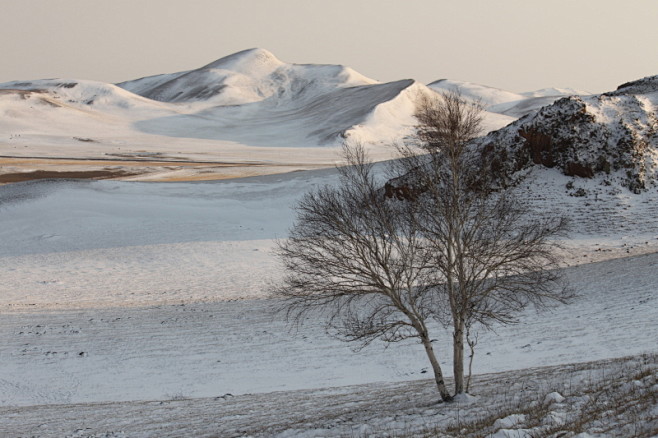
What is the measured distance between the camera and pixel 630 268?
25234mm

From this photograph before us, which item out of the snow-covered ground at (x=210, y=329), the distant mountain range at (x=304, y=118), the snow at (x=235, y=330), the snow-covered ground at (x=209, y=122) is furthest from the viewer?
the snow-covered ground at (x=209, y=122)

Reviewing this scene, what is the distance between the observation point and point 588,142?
38562mm

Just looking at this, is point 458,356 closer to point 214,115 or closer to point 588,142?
point 588,142

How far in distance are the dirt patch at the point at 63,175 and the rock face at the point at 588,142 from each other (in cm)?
3538

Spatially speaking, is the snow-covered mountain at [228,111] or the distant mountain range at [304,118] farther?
the snow-covered mountain at [228,111]

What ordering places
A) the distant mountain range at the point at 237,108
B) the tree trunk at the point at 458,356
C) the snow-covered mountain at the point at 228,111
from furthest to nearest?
the distant mountain range at the point at 237,108, the snow-covered mountain at the point at 228,111, the tree trunk at the point at 458,356

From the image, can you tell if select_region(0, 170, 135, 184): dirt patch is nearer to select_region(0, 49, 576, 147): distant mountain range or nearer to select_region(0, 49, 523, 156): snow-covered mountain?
select_region(0, 49, 523, 156): snow-covered mountain

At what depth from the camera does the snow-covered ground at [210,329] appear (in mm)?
15094

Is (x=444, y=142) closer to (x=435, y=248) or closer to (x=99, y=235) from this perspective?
(x=435, y=248)

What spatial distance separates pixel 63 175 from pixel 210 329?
44.7 metres

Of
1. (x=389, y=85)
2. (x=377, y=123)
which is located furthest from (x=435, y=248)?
(x=389, y=85)

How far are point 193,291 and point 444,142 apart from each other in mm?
16763

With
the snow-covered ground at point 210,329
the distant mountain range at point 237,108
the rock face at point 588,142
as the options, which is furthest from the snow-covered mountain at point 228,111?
the rock face at point 588,142

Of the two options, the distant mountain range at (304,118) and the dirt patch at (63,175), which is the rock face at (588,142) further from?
the dirt patch at (63,175)
